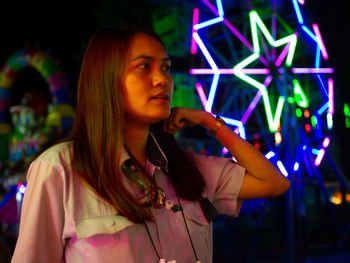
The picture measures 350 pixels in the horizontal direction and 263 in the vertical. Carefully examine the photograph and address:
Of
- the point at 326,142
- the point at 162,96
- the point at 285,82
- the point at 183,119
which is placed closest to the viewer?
the point at 162,96

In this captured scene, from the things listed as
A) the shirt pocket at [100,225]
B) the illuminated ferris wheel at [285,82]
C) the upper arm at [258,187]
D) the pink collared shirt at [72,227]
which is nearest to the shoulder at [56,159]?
the pink collared shirt at [72,227]

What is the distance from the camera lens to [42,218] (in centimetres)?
134

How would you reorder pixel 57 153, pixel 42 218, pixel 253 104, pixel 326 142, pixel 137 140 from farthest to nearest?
pixel 326 142
pixel 253 104
pixel 137 140
pixel 57 153
pixel 42 218

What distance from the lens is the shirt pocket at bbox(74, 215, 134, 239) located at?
1.37 m

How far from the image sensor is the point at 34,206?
1.34 metres

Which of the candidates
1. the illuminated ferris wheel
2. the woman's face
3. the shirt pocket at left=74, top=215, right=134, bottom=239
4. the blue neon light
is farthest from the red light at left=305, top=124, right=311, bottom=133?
the shirt pocket at left=74, top=215, right=134, bottom=239

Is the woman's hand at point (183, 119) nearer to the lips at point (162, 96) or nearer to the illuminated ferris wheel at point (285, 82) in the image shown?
the lips at point (162, 96)

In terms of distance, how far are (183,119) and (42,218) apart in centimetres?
85

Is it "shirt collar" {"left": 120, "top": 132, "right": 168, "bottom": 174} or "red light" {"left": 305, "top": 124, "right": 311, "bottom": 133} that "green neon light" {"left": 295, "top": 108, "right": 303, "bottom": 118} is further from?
"shirt collar" {"left": 120, "top": 132, "right": 168, "bottom": 174}

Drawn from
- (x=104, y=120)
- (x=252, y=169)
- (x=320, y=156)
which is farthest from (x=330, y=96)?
(x=104, y=120)

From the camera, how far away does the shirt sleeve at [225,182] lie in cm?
182

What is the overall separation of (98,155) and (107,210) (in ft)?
0.67

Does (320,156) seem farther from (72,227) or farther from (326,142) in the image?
(72,227)

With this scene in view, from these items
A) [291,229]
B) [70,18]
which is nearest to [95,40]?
[291,229]
